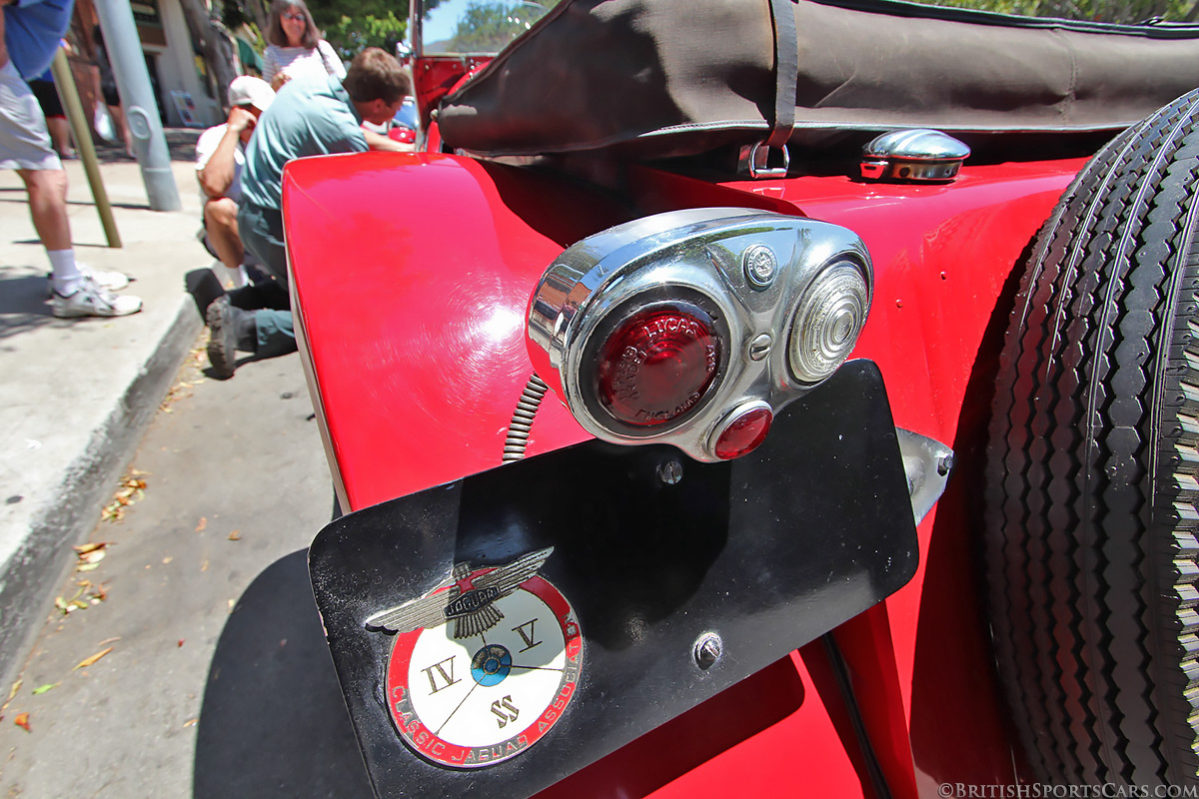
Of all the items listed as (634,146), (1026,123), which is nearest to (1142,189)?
(1026,123)

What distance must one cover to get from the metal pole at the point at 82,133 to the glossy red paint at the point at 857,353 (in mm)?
4864

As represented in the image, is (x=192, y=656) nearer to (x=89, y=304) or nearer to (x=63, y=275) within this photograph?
(x=89, y=304)

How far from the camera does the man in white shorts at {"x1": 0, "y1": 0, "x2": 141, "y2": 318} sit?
3.47 m

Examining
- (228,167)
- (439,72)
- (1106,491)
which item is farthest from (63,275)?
(1106,491)

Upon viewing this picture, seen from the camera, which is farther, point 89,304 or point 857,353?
point 89,304

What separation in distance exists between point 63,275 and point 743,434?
172 inches

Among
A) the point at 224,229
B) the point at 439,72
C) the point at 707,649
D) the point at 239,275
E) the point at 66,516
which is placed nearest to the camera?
the point at 707,649

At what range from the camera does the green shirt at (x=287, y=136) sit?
339cm

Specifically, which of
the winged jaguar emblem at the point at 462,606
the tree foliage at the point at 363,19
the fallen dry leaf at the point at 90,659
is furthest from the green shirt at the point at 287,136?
the tree foliage at the point at 363,19

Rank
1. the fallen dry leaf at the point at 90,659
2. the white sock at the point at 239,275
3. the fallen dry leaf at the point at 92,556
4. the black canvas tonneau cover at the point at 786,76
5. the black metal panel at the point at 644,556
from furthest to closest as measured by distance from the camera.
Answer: the white sock at the point at 239,275 → the fallen dry leaf at the point at 92,556 → the fallen dry leaf at the point at 90,659 → the black canvas tonneau cover at the point at 786,76 → the black metal panel at the point at 644,556

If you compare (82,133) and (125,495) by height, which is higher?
(82,133)

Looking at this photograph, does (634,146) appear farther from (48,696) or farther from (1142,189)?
(48,696)

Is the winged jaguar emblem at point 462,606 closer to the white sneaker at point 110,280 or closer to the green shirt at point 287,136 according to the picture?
the green shirt at point 287,136

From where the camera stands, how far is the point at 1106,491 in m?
0.93
